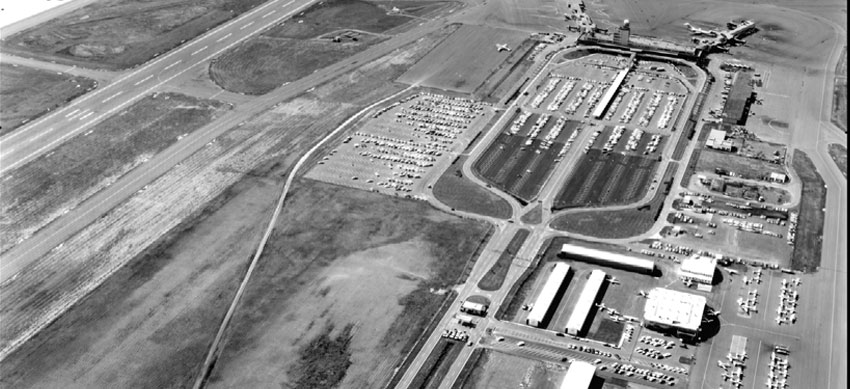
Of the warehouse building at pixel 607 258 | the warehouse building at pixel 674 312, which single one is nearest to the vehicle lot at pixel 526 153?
the warehouse building at pixel 607 258

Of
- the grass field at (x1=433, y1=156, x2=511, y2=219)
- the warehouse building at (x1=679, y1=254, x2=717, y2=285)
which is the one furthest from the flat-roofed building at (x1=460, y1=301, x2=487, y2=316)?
the warehouse building at (x1=679, y1=254, x2=717, y2=285)

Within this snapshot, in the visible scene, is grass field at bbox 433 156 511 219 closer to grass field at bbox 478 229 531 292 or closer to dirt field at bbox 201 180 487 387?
dirt field at bbox 201 180 487 387

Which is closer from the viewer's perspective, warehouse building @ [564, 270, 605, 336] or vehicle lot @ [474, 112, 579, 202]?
warehouse building @ [564, 270, 605, 336]

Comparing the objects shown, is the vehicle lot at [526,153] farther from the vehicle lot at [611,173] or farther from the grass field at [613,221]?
the grass field at [613,221]

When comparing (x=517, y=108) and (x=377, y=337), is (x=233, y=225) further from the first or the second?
(x=517, y=108)

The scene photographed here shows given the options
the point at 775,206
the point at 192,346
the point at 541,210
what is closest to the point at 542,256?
the point at 541,210

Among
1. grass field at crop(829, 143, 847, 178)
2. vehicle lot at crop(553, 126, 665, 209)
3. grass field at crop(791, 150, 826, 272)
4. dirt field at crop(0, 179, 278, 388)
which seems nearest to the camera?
dirt field at crop(0, 179, 278, 388)
